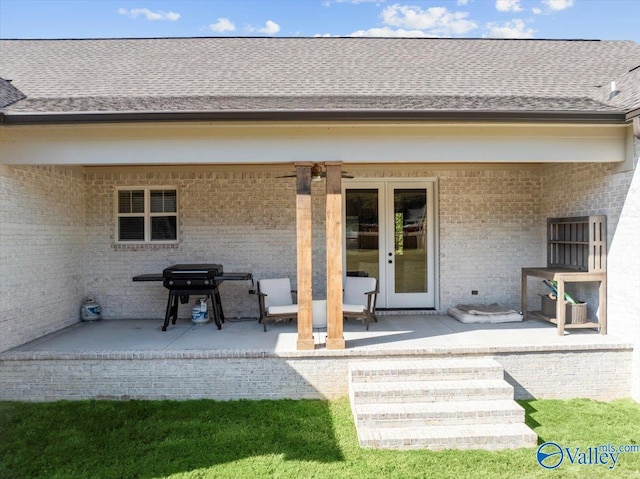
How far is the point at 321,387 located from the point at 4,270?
4176 mm

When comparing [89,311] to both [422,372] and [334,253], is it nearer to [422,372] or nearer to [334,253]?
[334,253]

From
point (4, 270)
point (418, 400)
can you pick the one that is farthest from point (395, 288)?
point (4, 270)

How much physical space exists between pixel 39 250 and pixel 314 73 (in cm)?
512

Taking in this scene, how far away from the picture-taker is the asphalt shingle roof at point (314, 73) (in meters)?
5.47

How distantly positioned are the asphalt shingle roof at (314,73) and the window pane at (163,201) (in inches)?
69.0

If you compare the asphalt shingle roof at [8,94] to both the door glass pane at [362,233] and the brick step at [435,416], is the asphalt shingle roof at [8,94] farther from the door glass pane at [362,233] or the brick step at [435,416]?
the brick step at [435,416]

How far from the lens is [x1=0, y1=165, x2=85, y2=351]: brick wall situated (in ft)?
17.6

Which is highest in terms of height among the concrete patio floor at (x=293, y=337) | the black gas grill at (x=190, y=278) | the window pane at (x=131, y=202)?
the window pane at (x=131, y=202)

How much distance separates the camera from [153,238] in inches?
293

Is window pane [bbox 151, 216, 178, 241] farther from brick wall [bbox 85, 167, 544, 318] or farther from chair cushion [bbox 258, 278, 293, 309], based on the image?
chair cushion [bbox 258, 278, 293, 309]

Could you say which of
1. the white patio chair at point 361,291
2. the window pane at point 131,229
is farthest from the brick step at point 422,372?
the window pane at point 131,229

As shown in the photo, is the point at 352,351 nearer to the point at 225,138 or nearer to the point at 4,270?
the point at 225,138

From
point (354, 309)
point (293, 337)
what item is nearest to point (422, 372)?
point (354, 309)

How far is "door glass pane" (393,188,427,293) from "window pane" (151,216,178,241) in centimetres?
391
